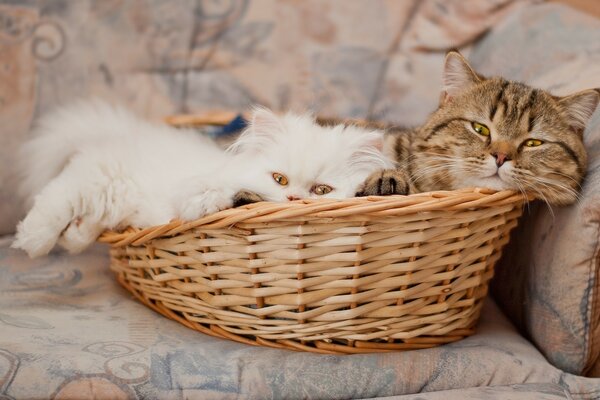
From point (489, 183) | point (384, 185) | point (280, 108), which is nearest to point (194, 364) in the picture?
point (384, 185)

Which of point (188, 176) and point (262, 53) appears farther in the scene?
point (262, 53)

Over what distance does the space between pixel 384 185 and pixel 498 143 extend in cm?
30

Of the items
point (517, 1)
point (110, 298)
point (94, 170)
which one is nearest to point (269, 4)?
point (517, 1)

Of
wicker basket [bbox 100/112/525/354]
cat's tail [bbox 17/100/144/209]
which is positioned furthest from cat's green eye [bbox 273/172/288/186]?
cat's tail [bbox 17/100/144/209]

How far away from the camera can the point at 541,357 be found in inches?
55.3

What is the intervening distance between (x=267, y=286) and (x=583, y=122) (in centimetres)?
83

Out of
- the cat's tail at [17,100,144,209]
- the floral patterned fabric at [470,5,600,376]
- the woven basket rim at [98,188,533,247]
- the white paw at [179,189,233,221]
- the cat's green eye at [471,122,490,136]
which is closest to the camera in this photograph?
the woven basket rim at [98,188,533,247]

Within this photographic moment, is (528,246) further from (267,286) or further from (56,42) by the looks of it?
(56,42)

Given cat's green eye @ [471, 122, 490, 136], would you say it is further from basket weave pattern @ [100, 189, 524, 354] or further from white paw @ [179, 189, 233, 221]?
white paw @ [179, 189, 233, 221]

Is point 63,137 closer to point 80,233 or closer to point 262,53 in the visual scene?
point 80,233

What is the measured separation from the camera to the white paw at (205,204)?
1227 mm

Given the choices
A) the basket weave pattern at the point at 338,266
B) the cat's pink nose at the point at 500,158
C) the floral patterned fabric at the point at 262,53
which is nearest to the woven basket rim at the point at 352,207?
the basket weave pattern at the point at 338,266

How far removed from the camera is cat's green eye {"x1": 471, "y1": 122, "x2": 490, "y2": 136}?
1444mm

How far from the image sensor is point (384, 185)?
1318mm
